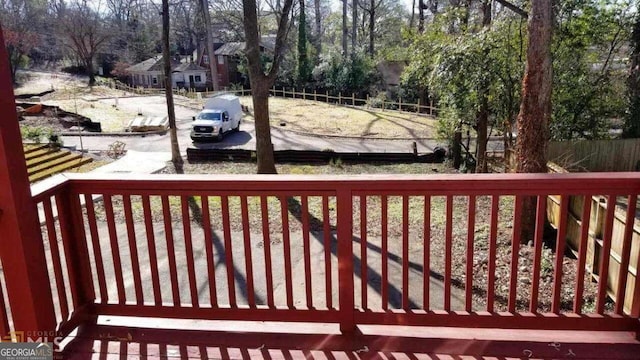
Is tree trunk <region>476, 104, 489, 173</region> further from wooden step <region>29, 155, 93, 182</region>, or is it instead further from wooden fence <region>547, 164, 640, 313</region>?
wooden step <region>29, 155, 93, 182</region>

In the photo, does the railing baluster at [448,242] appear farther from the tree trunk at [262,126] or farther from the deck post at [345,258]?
the tree trunk at [262,126]

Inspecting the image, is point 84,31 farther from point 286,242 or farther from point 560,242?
point 560,242

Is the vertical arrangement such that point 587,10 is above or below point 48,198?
above

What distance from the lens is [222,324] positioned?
2.42 m

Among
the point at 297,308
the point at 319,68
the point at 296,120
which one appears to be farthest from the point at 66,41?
the point at 297,308

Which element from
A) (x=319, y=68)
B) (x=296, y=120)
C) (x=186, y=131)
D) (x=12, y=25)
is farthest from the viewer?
(x=12, y=25)

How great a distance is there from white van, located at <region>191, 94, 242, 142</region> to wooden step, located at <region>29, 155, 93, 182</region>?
454 cm

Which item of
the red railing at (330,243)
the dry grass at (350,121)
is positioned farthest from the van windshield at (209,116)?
the red railing at (330,243)

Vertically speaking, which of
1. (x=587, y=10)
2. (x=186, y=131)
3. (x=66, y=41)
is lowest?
(x=186, y=131)

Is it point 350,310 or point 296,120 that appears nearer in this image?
point 350,310

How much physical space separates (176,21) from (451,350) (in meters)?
47.3

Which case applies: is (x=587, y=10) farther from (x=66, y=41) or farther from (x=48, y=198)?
(x=66, y=41)

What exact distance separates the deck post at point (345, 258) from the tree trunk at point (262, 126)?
8652 mm

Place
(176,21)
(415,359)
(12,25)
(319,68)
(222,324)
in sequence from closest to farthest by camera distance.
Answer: (415,359), (222,324), (319,68), (12,25), (176,21)
